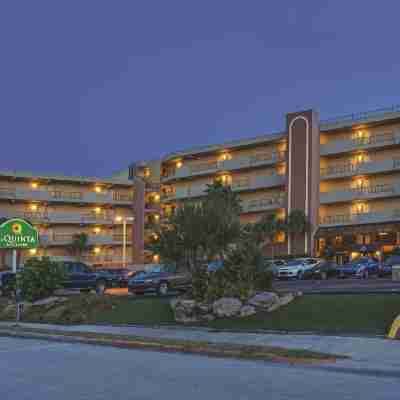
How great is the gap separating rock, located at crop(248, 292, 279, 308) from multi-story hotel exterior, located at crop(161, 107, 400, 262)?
3878 centimetres

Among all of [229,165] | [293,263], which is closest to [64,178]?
[229,165]

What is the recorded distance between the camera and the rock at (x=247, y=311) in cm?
1805

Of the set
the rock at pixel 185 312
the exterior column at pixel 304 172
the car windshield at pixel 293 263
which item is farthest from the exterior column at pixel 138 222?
the rock at pixel 185 312

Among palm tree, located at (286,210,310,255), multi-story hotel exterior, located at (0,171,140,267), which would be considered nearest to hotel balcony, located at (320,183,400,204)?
palm tree, located at (286,210,310,255)

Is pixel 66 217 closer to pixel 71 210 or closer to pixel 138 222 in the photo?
pixel 71 210

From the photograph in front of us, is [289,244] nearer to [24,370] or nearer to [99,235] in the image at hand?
[99,235]

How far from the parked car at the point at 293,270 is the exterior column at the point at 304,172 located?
16276 millimetres

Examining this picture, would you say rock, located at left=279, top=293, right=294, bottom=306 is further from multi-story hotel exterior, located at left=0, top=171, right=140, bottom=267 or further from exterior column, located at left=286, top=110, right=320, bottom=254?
multi-story hotel exterior, located at left=0, top=171, right=140, bottom=267

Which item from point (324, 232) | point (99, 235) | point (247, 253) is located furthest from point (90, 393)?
point (99, 235)

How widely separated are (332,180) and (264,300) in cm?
4342

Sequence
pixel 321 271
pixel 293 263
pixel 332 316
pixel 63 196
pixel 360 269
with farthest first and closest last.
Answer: pixel 63 196 < pixel 293 263 < pixel 321 271 < pixel 360 269 < pixel 332 316

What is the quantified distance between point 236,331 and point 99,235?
5958 centimetres

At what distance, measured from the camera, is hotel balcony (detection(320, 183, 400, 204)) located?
5603 cm

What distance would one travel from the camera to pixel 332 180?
59969 millimetres
